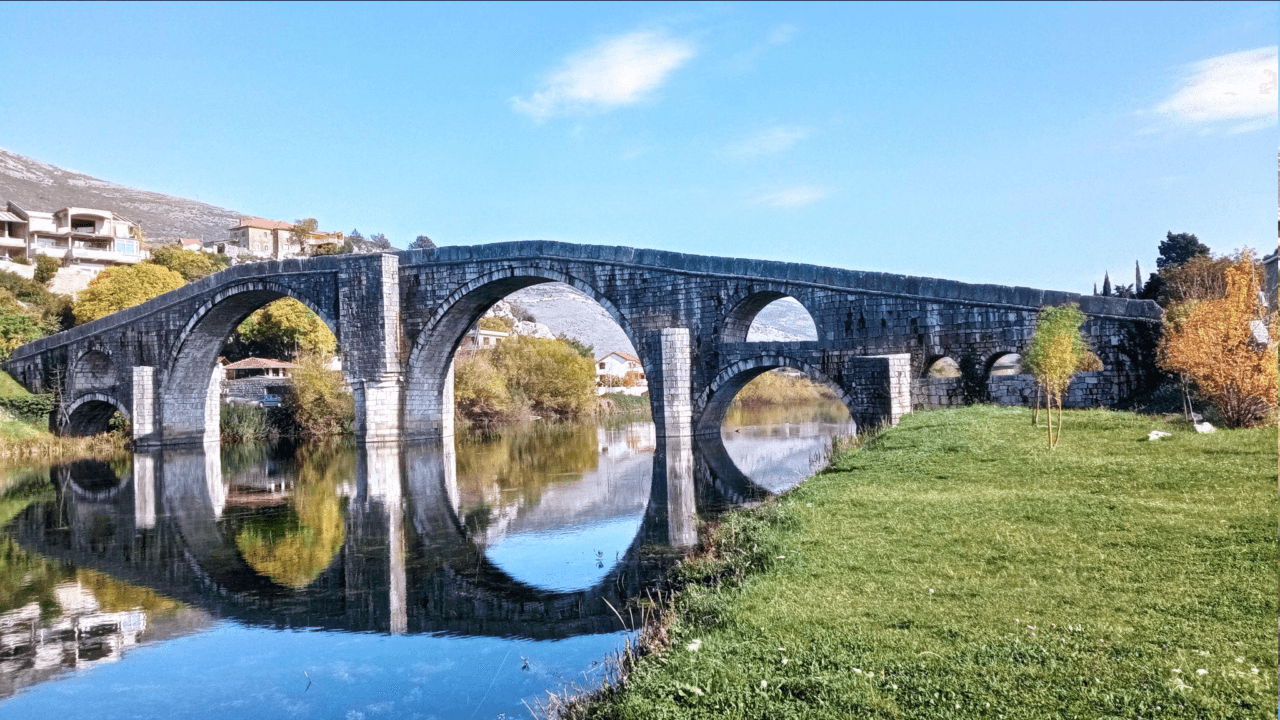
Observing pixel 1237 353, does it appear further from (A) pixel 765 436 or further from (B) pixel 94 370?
(B) pixel 94 370

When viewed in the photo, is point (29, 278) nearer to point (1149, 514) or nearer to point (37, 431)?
point (37, 431)

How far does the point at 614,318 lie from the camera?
23.2 metres

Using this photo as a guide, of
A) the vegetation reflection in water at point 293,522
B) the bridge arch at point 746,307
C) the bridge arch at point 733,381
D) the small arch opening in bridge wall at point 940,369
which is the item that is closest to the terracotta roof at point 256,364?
the vegetation reflection in water at point 293,522

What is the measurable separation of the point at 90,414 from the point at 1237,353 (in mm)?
33518

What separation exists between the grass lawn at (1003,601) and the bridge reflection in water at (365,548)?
1.62 m

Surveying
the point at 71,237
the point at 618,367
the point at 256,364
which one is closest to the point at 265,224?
the point at 71,237

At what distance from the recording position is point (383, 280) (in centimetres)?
2598

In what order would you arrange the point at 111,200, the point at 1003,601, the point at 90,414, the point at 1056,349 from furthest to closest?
1. the point at 111,200
2. the point at 90,414
3. the point at 1056,349
4. the point at 1003,601

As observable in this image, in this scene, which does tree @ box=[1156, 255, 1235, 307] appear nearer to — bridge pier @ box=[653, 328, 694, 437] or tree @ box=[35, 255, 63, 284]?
bridge pier @ box=[653, 328, 694, 437]

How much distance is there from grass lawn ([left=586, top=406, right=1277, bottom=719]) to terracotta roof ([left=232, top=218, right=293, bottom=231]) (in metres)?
71.0

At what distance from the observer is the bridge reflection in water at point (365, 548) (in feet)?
26.8

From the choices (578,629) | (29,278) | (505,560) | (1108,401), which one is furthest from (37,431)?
(1108,401)

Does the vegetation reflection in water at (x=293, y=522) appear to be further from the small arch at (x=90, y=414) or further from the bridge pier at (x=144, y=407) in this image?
the small arch at (x=90, y=414)

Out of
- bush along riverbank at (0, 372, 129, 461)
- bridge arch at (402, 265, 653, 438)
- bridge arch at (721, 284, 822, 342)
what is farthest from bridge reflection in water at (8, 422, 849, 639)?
bush along riverbank at (0, 372, 129, 461)
